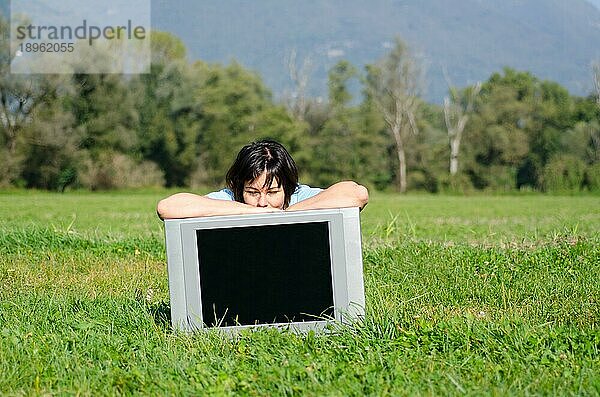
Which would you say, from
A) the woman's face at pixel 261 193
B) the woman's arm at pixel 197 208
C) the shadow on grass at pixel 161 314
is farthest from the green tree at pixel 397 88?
the woman's arm at pixel 197 208

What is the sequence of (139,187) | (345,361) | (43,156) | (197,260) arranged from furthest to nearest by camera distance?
(139,187) → (43,156) → (197,260) → (345,361)

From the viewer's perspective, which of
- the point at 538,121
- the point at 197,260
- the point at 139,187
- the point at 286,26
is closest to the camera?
the point at 197,260

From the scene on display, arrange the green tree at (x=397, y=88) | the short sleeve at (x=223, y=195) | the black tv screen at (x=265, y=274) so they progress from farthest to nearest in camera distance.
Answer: the green tree at (x=397, y=88) < the short sleeve at (x=223, y=195) < the black tv screen at (x=265, y=274)

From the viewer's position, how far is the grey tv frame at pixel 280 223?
144 inches

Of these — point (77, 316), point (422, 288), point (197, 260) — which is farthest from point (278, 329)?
point (422, 288)

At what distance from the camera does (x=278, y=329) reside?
3.74 meters

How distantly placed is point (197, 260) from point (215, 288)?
0.15m

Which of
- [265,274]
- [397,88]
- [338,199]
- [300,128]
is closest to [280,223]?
[265,274]

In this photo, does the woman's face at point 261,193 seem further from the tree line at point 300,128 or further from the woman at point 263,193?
the tree line at point 300,128

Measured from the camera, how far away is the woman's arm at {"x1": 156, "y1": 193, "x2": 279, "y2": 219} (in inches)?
152

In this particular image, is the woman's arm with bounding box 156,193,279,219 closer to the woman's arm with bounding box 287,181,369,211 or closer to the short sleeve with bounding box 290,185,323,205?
the woman's arm with bounding box 287,181,369,211

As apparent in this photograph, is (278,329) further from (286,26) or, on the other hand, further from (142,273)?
(286,26)

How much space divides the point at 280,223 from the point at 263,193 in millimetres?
631

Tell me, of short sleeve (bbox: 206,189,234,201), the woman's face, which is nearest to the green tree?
short sleeve (bbox: 206,189,234,201)
